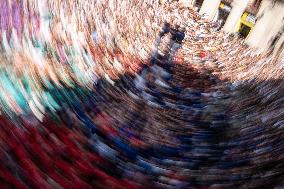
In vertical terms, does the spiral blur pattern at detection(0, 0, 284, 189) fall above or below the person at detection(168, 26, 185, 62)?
above

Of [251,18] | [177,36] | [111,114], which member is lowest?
[177,36]

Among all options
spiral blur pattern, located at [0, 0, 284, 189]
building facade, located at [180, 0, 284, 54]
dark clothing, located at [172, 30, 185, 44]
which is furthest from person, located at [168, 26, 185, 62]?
building facade, located at [180, 0, 284, 54]

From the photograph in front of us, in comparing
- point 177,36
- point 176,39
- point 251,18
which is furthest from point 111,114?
point 251,18

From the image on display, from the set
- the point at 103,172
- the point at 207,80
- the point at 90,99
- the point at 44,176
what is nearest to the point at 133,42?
the point at 207,80

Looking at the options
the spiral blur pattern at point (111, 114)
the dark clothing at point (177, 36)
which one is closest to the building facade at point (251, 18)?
the dark clothing at point (177, 36)

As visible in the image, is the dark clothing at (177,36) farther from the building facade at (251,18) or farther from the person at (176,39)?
the building facade at (251,18)

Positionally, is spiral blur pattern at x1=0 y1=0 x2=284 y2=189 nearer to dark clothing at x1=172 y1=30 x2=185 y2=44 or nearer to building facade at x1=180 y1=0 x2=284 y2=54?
dark clothing at x1=172 y1=30 x2=185 y2=44

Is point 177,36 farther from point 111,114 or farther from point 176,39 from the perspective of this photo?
point 111,114

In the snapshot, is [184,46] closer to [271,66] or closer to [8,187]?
[271,66]
